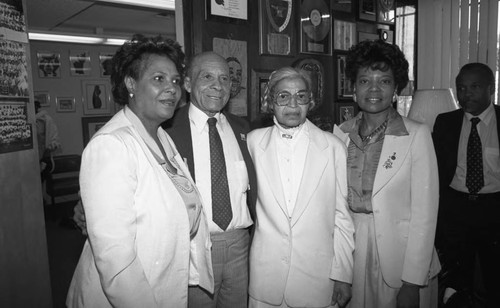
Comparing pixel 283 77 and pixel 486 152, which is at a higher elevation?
pixel 283 77

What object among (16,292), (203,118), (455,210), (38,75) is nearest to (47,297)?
(16,292)

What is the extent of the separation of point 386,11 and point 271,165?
9.38 ft

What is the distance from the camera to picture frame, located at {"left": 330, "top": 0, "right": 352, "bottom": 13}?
340 centimetres

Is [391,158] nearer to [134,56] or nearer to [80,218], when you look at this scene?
[134,56]

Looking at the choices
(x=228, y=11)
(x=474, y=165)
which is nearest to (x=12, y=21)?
(x=228, y=11)

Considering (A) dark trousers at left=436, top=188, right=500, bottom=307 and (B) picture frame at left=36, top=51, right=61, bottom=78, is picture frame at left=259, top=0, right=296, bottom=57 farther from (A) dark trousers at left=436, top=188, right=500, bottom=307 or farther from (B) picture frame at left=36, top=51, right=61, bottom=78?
(B) picture frame at left=36, top=51, right=61, bottom=78

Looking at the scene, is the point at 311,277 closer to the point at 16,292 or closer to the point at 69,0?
the point at 16,292

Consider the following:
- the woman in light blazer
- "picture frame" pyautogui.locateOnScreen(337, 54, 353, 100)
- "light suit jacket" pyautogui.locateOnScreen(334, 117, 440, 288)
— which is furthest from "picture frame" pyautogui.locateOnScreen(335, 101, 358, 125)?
"light suit jacket" pyautogui.locateOnScreen(334, 117, 440, 288)

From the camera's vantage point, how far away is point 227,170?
1959mm

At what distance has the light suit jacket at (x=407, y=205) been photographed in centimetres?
177

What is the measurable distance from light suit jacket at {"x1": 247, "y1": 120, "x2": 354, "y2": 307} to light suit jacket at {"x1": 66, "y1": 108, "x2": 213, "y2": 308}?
46 centimetres

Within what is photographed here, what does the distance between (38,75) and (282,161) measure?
23.0ft

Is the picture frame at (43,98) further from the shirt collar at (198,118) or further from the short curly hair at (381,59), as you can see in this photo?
the short curly hair at (381,59)

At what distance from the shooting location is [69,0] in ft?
15.9
